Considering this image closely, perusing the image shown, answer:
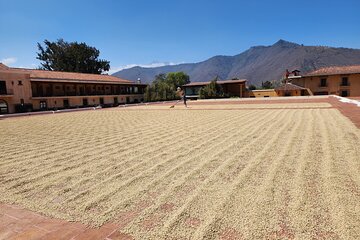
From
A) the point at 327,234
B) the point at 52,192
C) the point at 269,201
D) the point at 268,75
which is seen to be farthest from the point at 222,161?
the point at 268,75

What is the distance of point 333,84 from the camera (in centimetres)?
4044

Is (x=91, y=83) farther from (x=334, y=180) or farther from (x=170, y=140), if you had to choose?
(x=334, y=180)

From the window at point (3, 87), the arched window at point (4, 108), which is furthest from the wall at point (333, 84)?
the arched window at point (4, 108)

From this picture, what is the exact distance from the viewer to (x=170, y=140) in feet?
26.2

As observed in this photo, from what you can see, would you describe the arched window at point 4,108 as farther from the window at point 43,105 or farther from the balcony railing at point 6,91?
the window at point 43,105

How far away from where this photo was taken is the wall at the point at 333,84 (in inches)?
1549

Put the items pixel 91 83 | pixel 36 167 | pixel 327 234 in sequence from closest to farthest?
pixel 327 234 → pixel 36 167 → pixel 91 83

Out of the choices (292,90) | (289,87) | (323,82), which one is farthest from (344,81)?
(289,87)

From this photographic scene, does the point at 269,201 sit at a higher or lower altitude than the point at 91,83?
lower

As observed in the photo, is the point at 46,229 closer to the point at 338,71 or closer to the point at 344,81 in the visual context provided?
the point at 344,81

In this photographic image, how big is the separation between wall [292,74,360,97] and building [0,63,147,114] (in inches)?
1284

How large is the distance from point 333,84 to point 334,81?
1.65 feet

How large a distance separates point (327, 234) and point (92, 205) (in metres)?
2.98

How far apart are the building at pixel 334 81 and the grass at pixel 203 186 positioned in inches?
1536
